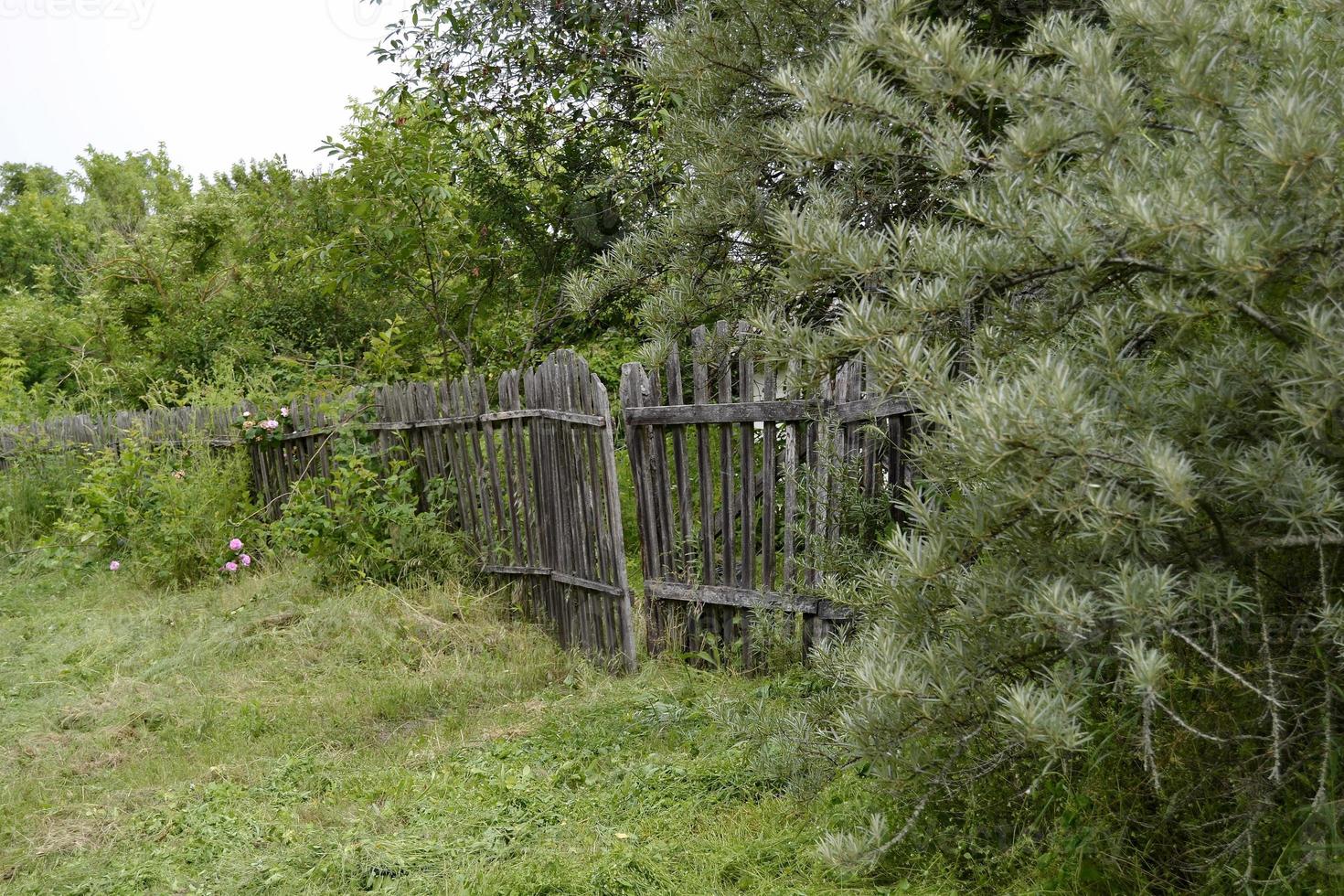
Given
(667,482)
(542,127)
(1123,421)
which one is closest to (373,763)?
(667,482)

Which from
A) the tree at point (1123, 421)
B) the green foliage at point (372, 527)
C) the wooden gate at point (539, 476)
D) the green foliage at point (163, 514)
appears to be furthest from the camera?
the green foliage at point (163, 514)

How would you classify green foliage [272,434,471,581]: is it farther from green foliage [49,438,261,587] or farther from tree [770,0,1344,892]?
tree [770,0,1344,892]

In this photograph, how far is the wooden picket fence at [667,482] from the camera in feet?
15.5

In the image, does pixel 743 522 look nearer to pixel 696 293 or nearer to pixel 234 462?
pixel 696 293

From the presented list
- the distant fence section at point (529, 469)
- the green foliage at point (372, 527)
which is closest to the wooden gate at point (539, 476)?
the distant fence section at point (529, 469)

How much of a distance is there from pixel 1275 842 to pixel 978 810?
2.37 ft

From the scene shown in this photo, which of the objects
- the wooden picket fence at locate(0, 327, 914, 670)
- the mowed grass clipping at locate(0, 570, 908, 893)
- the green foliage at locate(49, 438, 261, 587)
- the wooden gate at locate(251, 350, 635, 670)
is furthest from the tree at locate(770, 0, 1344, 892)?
the green foliage at locate(49, 438, 261, 587)

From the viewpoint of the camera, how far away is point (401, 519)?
280 inches

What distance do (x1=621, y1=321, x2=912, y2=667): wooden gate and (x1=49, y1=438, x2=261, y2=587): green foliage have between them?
4172 mm

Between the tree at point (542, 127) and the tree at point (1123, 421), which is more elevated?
the tree at point (542, 127)

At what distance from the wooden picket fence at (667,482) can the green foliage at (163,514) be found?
45.4 inches

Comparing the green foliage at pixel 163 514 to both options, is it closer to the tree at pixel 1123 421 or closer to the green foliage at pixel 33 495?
the green foliage at pixel 33 495

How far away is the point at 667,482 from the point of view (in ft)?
18.5

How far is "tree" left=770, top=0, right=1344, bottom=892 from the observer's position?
1.72m
